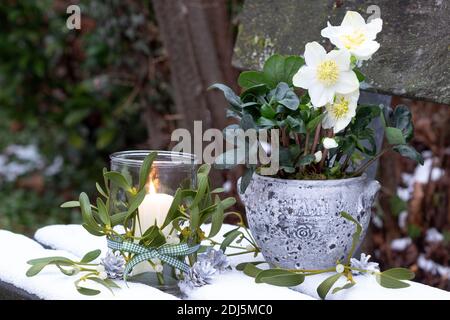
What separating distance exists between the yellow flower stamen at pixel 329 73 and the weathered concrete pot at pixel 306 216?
120 mm

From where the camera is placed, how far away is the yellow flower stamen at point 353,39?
0.89m

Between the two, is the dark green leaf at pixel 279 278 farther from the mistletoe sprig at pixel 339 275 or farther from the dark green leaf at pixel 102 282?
the dark green leaf at pixel 102 282

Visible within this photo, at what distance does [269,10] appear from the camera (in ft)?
4.18

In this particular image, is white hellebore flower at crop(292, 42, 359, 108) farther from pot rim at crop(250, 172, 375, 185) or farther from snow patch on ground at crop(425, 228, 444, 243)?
snow patch on ground at crop(425, 228, 444, 243)

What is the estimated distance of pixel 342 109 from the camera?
2.94 feet

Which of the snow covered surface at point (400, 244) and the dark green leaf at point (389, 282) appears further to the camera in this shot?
the snow covered surface at point (400, 244)

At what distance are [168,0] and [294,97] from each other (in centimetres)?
101

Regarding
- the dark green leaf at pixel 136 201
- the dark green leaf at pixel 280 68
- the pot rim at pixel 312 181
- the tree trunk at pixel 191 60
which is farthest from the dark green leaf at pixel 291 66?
the tree trunk at pixel 191 60

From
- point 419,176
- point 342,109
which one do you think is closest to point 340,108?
point 342,109

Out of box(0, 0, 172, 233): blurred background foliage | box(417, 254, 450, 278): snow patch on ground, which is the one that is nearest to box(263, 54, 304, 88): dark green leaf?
box(417, 254, 450, 278): snow patch on ground

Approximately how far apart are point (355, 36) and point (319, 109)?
10 centimetres

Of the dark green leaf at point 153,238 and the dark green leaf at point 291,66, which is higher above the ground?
the dark green leaf at point 291,66

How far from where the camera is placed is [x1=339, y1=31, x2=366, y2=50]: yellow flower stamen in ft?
2.90

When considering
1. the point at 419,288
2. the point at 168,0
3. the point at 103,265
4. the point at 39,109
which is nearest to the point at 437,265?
the point at 168,0
